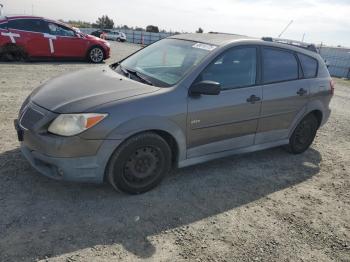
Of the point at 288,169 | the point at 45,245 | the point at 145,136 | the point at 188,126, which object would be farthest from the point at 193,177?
the point at 45,245

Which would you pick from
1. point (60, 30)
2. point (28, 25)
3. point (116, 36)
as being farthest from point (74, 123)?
point (116, 36)

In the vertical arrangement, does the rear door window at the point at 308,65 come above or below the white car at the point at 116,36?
above

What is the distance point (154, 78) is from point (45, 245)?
85.3 inches

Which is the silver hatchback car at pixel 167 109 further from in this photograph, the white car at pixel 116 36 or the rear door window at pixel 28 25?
the white car at pixel 116 36

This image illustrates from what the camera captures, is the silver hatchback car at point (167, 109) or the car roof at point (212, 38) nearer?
the silver hatchback car at point (167, 109)

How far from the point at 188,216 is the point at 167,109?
1159 millimetres

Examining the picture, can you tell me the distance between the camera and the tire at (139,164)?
11.7 feet

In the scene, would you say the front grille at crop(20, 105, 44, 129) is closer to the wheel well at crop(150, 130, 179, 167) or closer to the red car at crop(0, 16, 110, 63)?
the wheel well at crop(150, 130, 179, 167)

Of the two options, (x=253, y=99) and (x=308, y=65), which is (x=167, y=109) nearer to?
(x=253, y=99)

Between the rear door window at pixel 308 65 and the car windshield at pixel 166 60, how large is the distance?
177 centimetres

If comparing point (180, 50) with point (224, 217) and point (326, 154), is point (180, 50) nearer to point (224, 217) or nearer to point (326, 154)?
point (224, 217)

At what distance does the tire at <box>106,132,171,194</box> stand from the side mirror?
2.18ft

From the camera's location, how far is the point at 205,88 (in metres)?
3.84

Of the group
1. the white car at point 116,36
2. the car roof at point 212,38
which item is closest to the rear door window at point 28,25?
the car roof at point 212,38
